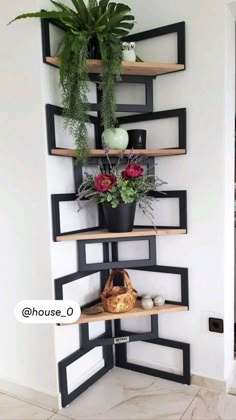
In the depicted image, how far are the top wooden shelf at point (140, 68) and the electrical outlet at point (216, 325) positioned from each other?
54.8 inches

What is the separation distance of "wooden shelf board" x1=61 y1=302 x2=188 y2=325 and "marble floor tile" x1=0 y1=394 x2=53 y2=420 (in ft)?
1.64

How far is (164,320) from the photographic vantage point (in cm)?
195

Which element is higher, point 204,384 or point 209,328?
point 209,328

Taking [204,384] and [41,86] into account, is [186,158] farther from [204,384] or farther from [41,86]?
[204,384]

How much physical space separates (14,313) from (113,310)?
550mm

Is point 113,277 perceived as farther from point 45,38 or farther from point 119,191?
point 45,38

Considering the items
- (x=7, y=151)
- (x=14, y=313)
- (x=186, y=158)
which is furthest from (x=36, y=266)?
(x=186, y=158)

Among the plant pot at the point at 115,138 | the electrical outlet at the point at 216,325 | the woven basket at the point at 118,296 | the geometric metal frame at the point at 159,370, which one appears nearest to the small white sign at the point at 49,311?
the woven basket at the point at 118,296

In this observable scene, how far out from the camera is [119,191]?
1.65 metres

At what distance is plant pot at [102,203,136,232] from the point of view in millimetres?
1681

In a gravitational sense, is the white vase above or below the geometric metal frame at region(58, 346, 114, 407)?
above

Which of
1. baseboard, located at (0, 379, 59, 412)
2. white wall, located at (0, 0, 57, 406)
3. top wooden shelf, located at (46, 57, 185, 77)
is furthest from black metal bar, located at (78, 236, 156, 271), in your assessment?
top wooden shelf, located at (46, 57, 185, 77)

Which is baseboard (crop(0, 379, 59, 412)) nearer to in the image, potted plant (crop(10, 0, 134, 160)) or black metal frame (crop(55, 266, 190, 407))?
black metal frame (crop(55, 266, 190, 407))

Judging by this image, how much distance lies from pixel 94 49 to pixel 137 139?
19.9 inches
